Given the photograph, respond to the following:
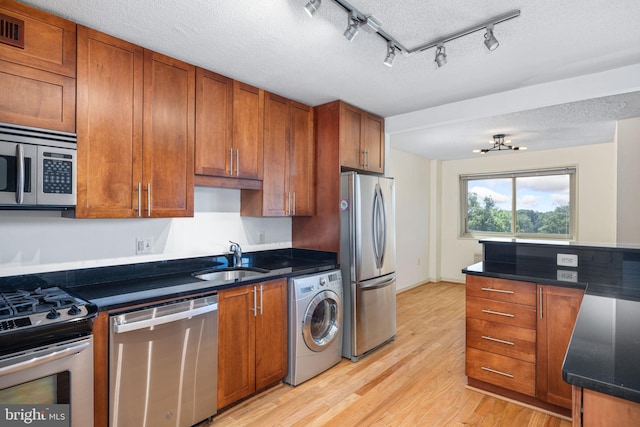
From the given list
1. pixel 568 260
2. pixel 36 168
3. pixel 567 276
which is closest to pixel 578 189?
pixel 568 260

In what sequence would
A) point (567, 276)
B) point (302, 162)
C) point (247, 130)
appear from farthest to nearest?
point (302, 162), point (247, 130), point (567, 276)

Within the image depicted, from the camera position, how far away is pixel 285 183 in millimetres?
3180

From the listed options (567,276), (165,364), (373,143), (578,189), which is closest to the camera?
(165,364)

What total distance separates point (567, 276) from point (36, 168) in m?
3.39

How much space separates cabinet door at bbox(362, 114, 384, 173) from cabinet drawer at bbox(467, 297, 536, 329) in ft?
5.65

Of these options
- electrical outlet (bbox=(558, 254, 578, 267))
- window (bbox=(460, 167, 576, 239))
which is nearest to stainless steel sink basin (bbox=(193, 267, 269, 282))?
electrical outlet (bbox=(558, 254, 578, 267))

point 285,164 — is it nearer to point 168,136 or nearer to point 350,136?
point 350,136

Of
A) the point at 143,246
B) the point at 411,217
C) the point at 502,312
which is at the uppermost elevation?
the point at 411,217

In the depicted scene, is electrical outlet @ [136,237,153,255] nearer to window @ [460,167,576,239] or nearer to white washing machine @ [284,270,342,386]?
white washing machine @ [284,270,342,386]

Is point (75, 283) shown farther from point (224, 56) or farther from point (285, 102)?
point (285, 102)

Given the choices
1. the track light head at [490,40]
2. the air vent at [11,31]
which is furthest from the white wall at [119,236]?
the track light head at [490,40]

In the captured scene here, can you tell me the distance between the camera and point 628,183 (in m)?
3.42

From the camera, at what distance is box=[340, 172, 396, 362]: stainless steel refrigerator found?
10.4 ft

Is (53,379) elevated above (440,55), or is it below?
below
